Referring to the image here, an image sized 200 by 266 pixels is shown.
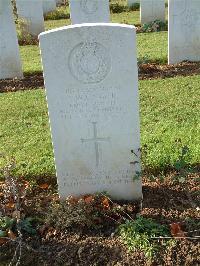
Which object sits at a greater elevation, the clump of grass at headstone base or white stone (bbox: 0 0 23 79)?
white stone (bbox: 0 0 23 79)

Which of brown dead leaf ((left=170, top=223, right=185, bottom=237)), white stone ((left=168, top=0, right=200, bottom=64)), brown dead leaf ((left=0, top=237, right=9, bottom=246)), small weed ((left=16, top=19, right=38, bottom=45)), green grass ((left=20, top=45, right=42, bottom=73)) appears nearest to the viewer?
brown dead leaf ((left=170, top=223, right=185, bottom=237))

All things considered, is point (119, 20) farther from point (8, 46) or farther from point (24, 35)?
point (8, 46)

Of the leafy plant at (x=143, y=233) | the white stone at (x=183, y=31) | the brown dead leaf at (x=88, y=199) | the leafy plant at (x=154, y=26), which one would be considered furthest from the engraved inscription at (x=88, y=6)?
the leafy plant at (x=143, y=233)

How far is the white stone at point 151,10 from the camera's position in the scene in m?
12.4

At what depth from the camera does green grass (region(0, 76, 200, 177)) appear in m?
4.40

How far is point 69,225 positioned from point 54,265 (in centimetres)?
38

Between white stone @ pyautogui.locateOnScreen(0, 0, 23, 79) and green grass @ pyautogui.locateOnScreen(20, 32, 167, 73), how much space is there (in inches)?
13.6

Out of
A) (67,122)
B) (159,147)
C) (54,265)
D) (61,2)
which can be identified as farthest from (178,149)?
(61,2)

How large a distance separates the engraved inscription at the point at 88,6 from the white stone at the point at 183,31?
7.44 ft

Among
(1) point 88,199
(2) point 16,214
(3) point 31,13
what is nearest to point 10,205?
(2) point 16,214

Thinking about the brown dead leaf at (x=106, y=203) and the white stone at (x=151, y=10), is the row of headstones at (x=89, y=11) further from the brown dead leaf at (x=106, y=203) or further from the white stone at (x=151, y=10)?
the brown dead leaf at (x=106, y=203)

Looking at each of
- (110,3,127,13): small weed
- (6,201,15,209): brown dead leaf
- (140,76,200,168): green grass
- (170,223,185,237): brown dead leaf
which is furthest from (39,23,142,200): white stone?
(110,3,127,13): small weed

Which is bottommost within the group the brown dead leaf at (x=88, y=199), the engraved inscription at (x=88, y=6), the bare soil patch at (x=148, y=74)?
the brown dead leaf at (x=88, y=199)

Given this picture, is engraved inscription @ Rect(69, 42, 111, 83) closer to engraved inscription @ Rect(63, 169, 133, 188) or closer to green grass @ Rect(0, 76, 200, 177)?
engraved inscription @ Rect(63, 169, 133, 188)
